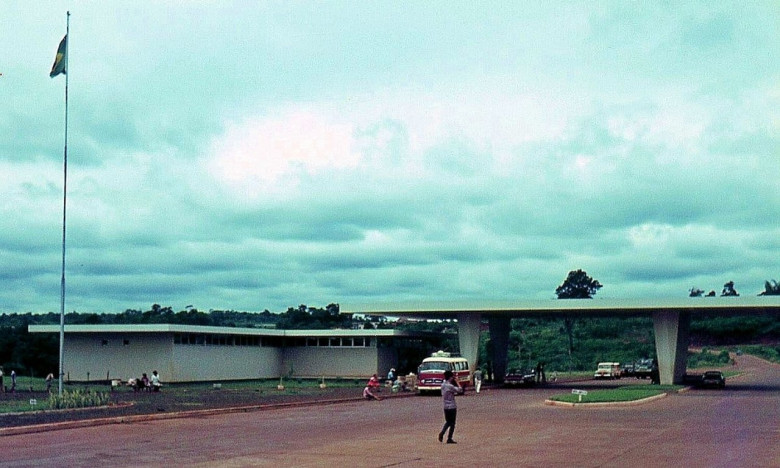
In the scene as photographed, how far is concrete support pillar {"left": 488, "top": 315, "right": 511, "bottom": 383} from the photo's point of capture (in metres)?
67.3

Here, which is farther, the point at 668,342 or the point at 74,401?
the point at 668,342

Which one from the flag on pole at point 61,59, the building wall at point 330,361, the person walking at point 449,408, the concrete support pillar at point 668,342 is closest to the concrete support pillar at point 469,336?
the building wall at point 330,361

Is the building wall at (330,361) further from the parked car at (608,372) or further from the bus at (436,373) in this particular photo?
the parked car at (608,372)

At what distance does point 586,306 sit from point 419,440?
37.1 metres

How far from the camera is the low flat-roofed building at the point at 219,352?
191 feet

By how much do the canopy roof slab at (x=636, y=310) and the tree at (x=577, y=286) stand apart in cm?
10759

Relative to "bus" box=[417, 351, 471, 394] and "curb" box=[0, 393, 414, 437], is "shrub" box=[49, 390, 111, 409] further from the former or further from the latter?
"bus" box=[417, 351, 471, 394]

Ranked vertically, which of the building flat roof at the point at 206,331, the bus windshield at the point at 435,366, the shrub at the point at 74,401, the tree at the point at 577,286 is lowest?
the shrub at the point at 74,401

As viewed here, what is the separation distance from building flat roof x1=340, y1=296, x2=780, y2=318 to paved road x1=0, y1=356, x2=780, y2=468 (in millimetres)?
21391

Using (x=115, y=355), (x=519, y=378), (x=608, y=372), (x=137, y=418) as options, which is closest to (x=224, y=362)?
(x=115, y=355)

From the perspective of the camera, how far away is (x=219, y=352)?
63.4 m

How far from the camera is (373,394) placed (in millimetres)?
41812

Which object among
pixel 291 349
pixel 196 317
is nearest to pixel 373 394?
pixel 291 349

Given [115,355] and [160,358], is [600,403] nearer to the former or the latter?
[160,358]
